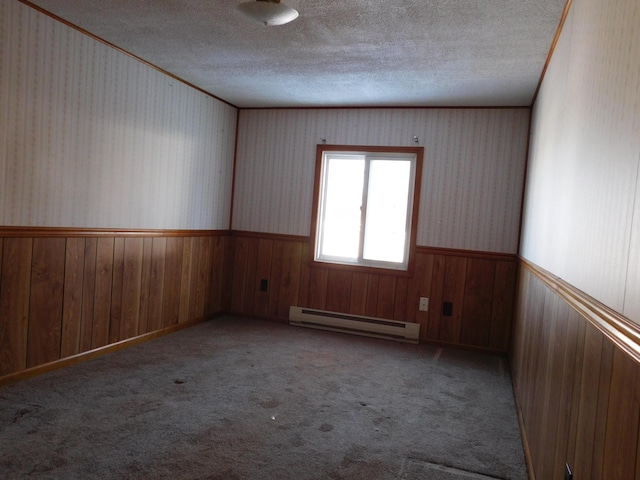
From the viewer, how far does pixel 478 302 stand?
4391 mm

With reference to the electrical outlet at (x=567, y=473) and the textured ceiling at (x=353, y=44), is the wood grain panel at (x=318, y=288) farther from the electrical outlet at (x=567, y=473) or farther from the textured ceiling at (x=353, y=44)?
the electrical outlet at (x=567, y=473)

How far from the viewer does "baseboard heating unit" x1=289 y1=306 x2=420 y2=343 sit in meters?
4.54

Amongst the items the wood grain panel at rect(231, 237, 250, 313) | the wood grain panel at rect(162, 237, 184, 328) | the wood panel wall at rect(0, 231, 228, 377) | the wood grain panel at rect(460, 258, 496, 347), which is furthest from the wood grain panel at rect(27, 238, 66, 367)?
the wood grain panel at rect(460, 258, 496, 347)

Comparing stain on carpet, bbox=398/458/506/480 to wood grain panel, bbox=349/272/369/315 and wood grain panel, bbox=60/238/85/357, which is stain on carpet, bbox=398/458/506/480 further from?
wood grain panel, bbox=349/272/369/315

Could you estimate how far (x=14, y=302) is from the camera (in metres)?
2.86

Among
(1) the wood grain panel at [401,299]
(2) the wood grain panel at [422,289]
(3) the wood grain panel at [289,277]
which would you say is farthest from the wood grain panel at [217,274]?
(2) the wood grain panel at [422,289]

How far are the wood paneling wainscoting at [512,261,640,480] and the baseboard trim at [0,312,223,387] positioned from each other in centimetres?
289

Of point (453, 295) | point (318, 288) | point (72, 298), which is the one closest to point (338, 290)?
point (318, 288)

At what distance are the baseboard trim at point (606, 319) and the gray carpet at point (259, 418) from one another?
3.48ft

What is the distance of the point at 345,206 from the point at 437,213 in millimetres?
935

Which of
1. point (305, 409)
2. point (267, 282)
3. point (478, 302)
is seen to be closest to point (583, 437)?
point (305, 409)

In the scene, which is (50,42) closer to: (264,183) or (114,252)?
(114,252)

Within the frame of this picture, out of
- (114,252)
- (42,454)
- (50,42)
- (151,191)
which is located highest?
(50,42)

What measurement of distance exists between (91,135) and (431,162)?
2.92 meters
